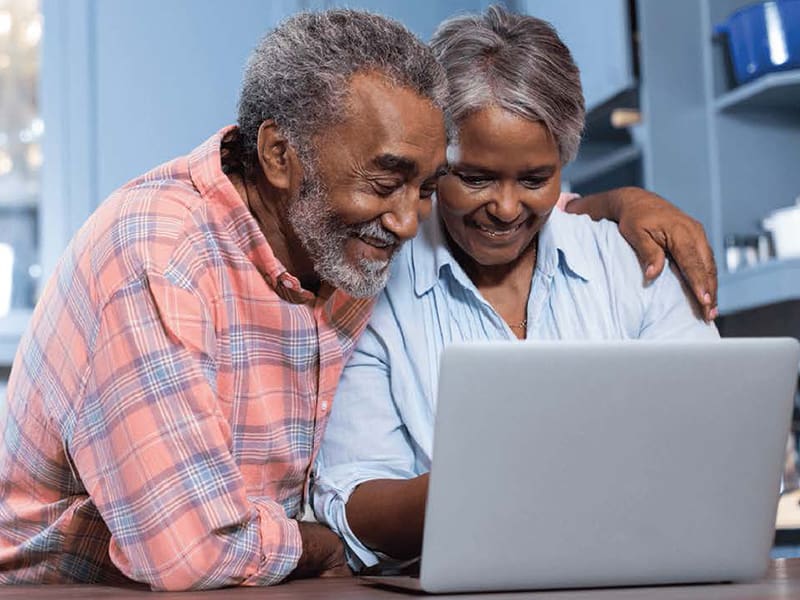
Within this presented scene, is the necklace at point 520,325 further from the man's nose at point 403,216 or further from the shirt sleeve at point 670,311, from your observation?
the man's nose at point 403,216

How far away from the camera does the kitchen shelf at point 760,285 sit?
2.45 m

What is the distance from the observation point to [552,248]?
163cm

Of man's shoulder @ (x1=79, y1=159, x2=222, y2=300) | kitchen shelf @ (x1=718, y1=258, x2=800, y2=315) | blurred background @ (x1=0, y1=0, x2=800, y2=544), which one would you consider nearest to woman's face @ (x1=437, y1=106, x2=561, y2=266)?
man's shoulder @ (x1=79, y1=159, x2=222, y2=300)

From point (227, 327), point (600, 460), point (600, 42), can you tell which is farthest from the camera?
point (600, 42)

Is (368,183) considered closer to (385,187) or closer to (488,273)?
(385,187)

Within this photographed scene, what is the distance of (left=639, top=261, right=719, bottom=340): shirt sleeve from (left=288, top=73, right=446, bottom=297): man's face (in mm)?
376

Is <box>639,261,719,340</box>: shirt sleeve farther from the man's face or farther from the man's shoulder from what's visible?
the man's shoulder

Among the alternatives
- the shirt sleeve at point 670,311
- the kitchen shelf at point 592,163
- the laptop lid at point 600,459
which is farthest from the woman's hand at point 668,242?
the kitchen shelf at point 592,163

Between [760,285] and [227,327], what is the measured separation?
1552 mm

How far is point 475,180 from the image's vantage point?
1532 mm

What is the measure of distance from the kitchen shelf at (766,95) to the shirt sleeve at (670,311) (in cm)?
117

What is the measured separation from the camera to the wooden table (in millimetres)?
989

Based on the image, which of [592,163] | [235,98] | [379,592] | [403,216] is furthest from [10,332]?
[379,592]

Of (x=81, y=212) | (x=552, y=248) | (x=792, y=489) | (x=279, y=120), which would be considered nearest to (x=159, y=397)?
(x=279, y=120)
